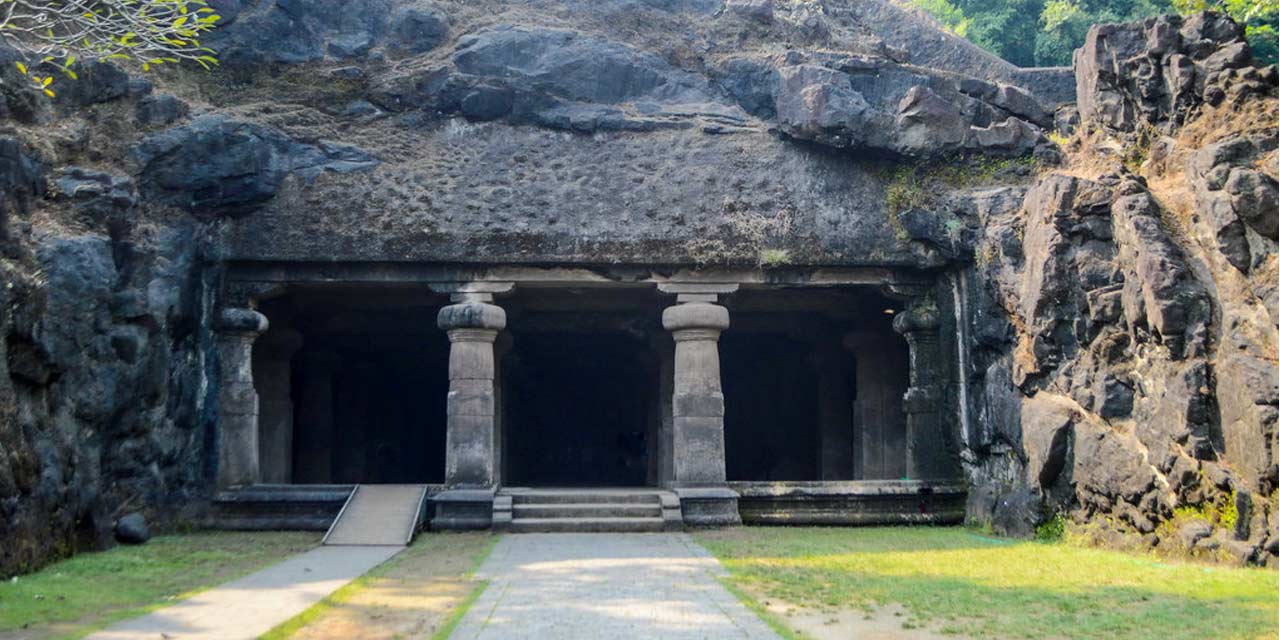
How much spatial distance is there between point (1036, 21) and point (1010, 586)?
26482mm

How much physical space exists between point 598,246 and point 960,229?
4899mm

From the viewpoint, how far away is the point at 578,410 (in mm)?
24719

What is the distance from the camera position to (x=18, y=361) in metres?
11.1

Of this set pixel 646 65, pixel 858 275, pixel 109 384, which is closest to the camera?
pixel 109 384

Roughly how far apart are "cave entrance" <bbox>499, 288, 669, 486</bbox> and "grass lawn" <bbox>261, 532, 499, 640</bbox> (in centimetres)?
947

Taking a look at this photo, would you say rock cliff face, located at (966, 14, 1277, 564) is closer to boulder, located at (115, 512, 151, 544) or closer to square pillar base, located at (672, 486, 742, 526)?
square pillar base, located at (672, 486, 742, 526)

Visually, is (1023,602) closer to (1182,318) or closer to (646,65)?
(1182,318)

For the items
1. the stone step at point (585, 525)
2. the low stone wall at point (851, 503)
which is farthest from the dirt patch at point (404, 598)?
the low stone wall at point (851, 503)

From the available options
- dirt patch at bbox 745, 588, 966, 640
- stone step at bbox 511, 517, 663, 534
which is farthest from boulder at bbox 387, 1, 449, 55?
dirt patch at bbox 745, 588, 966, 640

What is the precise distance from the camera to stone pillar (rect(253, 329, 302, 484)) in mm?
17688

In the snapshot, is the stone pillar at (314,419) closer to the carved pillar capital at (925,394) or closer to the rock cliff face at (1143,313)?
the carved pillar capital at (925,394)

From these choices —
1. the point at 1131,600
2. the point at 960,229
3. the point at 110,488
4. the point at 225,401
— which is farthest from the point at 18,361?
the point at 960,229

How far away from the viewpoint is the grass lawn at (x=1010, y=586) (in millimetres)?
7918

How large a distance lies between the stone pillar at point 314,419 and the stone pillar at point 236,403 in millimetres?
4361
